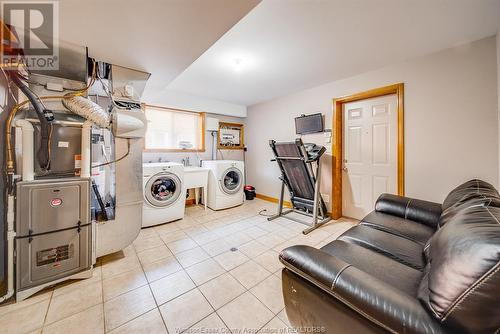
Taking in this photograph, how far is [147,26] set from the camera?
58.4 inches

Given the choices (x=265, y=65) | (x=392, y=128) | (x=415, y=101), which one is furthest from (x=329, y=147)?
(x=265, y=65)

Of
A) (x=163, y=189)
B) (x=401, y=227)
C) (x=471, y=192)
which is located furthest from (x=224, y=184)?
(x=471, y=192)

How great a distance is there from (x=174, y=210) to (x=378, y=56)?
12.2ft

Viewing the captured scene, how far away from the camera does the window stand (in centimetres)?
378

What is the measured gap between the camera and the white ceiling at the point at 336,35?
1.59 meters

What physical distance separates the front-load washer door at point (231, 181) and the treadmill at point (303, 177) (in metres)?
1.08

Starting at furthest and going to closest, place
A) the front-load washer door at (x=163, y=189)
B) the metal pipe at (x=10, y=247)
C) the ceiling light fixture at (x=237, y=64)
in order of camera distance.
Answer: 1. the front-load washer door at (x=163, y=189)
2. the ceiling light fixture at (x=237, y=64)
3. the metal pipe at (x=10, y=247)

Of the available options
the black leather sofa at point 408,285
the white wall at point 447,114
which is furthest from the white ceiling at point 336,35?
the black leather sofa at point 408,285

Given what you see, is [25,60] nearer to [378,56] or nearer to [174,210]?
[174,210]

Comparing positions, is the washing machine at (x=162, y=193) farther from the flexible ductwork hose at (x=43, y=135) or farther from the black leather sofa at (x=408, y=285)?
the black leather sofa at (x=408, y=285)

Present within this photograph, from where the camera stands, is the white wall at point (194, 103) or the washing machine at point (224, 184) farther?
the washing machine at point (224, 184)

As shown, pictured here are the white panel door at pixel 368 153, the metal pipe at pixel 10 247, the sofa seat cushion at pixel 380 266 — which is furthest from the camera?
the white panel door at pixel 368 153

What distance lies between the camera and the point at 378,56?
7.89 ft

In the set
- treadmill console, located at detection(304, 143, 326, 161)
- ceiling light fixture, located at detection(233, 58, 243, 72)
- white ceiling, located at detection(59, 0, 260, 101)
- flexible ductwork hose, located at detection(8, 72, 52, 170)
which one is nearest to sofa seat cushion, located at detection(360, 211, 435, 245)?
treadmill console, located at detection(304, 143, 326, 161)
